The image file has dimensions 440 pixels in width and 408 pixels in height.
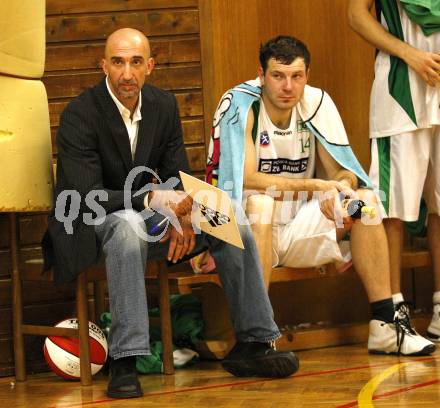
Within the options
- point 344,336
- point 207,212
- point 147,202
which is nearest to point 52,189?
point 147,202

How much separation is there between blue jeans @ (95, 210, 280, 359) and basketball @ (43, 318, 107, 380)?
39 cm

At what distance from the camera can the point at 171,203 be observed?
3777 mm

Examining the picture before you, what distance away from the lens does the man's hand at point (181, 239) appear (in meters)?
3.87

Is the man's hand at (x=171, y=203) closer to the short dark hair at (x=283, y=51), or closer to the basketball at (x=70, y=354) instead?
the basketball at (x=70, y=354)

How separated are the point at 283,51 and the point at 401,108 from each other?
59cm

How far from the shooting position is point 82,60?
4695 mm

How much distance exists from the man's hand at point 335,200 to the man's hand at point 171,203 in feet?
2.43

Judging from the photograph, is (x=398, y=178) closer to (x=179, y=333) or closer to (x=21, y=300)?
(x=179, y=333)

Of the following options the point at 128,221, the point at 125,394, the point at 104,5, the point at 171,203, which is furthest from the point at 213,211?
the point at 104,5

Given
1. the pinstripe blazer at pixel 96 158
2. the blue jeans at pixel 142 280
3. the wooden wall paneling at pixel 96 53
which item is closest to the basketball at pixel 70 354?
the pinstripe blazer at pixel 96 158

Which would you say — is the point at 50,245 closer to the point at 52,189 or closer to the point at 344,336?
the point at 52,189

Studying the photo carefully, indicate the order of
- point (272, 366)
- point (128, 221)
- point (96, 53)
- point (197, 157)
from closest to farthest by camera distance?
point (128, 221), point (272, 366), point (96, 53), point (197, 157)

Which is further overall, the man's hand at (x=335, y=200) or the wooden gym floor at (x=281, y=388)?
the man's hand at (x=335, y=200)

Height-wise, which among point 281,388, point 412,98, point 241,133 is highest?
point 412,98
